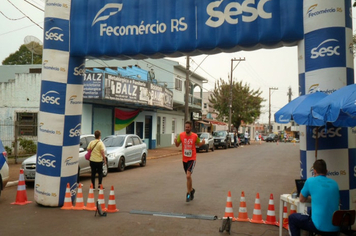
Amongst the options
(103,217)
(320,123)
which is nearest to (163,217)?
(103,217)

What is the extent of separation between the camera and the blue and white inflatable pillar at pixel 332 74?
6.39m

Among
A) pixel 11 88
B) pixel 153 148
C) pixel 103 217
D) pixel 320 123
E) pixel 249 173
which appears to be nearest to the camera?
pixel 320 123

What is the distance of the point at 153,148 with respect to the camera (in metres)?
31.5

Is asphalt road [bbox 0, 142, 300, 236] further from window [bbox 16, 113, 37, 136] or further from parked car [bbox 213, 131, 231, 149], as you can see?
parked car [bbox 213, 131, 231, 149]

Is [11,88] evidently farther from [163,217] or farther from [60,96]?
[163,217]

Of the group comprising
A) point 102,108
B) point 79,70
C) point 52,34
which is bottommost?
point 79,70

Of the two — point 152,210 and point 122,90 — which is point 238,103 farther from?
point 152,210

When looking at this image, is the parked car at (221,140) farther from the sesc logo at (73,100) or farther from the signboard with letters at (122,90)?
the sesc logo at (73,100)

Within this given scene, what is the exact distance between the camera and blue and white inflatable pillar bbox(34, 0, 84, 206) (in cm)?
832

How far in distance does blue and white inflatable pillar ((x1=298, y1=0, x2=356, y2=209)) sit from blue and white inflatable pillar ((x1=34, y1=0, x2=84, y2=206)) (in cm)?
545

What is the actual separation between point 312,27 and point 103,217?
18.9ft

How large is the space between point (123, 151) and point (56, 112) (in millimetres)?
7334

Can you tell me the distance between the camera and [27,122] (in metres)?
21.1

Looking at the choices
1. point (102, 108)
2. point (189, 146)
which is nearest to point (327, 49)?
point (189, 146)
